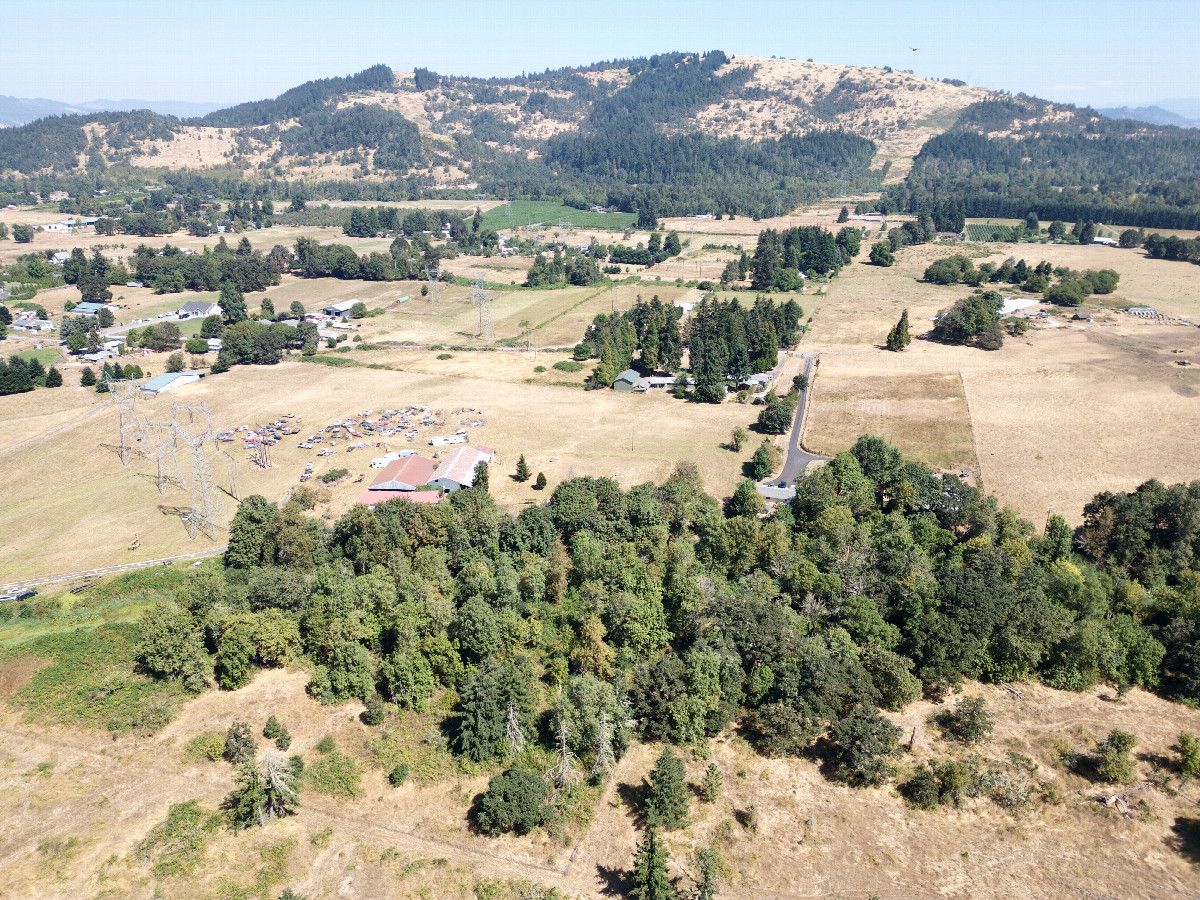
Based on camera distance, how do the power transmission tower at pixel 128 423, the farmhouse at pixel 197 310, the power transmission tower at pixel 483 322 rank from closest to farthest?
1. the power transmission tower at pixel 128 423
2. the power transmission tower at pixel 483 322
3. the farmhouse at pixel 197 310

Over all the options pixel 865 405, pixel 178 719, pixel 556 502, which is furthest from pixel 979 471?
pixel 178 719

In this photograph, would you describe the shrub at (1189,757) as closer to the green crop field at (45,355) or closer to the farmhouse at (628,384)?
the farmhouse at (628,384)

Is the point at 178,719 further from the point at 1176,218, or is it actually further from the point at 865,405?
the point at 1176,218

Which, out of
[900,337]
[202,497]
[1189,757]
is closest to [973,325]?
[900,337]

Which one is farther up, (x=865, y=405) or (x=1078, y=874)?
(x=865, y=405)

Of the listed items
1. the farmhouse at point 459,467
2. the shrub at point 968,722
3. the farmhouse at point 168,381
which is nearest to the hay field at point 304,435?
the farmhouse at point 168,381

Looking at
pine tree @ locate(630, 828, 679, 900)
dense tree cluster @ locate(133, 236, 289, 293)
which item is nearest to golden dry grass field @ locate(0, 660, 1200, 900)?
Result: pine tree @ locate(630, 828, 679, 900)
